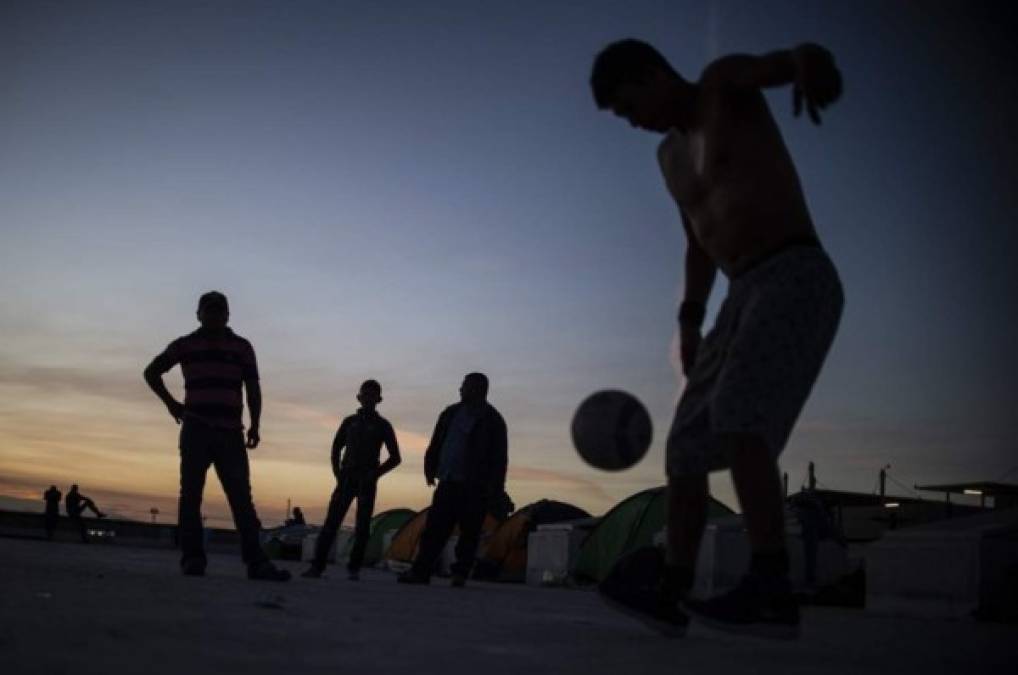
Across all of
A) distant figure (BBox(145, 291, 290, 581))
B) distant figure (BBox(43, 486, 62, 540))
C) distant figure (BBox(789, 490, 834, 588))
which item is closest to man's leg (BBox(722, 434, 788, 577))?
distant figure (BBox(145, 291, 290, 581))

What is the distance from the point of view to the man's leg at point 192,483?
6.87 meters

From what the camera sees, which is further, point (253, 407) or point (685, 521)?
point (253, 407)

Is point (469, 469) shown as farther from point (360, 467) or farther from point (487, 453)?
A: point (360, 467)

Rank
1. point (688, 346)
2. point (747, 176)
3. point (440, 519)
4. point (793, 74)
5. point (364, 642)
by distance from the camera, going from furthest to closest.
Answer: point (440, 519) < point (688, 346) < point (747, 176) < point (793, 74) < point (364, 642)

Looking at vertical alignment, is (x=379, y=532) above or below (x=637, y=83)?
below

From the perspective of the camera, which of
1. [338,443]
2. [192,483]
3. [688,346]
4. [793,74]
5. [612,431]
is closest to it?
[793,74]

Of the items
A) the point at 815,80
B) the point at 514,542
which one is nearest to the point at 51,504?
the point at 514,542

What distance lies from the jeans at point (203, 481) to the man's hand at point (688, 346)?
4014mm

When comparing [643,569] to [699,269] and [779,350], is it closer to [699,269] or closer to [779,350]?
[779,350]

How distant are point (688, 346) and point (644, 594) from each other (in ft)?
3.38

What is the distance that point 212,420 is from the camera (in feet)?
22.6

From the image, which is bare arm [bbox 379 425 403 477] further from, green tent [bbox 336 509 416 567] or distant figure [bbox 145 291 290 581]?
green tent [bbox 336 509 416 567]

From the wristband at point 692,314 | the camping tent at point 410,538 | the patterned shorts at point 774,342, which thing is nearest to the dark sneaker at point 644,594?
the patterned shorts at point 774,342

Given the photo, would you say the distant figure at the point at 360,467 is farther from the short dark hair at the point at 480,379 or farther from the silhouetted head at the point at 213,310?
the silhouetted head at the point at 213,310
